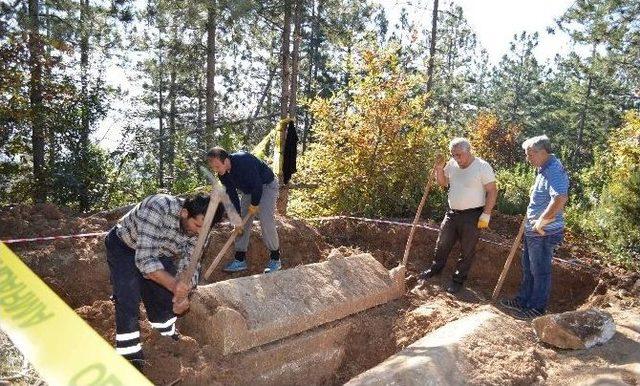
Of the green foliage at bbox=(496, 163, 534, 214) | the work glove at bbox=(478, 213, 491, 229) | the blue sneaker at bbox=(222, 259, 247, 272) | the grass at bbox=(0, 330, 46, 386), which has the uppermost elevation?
the work glove at bbox=(478, 213, 491, 229)

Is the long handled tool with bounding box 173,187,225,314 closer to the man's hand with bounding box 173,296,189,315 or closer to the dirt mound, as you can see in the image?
the man's hand with bounding box 173,296,189,315

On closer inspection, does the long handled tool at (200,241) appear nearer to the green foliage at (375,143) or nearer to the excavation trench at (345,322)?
the excavation trench at (345,322)

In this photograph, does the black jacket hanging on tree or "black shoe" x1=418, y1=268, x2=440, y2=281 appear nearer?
"black shoe" x1=418, y1=268, x2=440, y2=281

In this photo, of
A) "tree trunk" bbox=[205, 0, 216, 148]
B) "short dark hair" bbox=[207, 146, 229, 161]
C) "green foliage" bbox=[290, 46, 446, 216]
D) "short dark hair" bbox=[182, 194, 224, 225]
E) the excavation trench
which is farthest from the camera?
"tree trunk" bbox=[205, 0, 216, 148]

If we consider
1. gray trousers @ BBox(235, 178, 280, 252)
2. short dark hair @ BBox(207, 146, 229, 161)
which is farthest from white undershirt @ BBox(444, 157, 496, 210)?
short dark hair @ BBox(207, 146, 229, 161)

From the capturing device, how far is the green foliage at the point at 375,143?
768 centimetres

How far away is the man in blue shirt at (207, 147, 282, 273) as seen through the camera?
4.58 meters

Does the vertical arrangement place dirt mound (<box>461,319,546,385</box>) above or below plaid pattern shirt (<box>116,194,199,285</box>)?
below

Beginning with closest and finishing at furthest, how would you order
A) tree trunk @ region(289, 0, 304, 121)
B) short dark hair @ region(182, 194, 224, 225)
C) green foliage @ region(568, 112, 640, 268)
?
short dark hair @ region(182, 194, 224, 225) → green foliage @ region(568, 112, 640, 268) → tree trunk @ region(289, 0, 304, 121)

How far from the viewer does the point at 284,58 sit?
10625mm

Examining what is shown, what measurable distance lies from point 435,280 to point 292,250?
5.66ft

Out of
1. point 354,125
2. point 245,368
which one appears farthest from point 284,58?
point 245,368

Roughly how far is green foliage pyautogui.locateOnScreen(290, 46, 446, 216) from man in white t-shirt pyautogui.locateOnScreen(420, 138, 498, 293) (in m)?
2.55

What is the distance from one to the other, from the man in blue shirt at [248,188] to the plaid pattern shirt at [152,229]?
1177 millimetres
